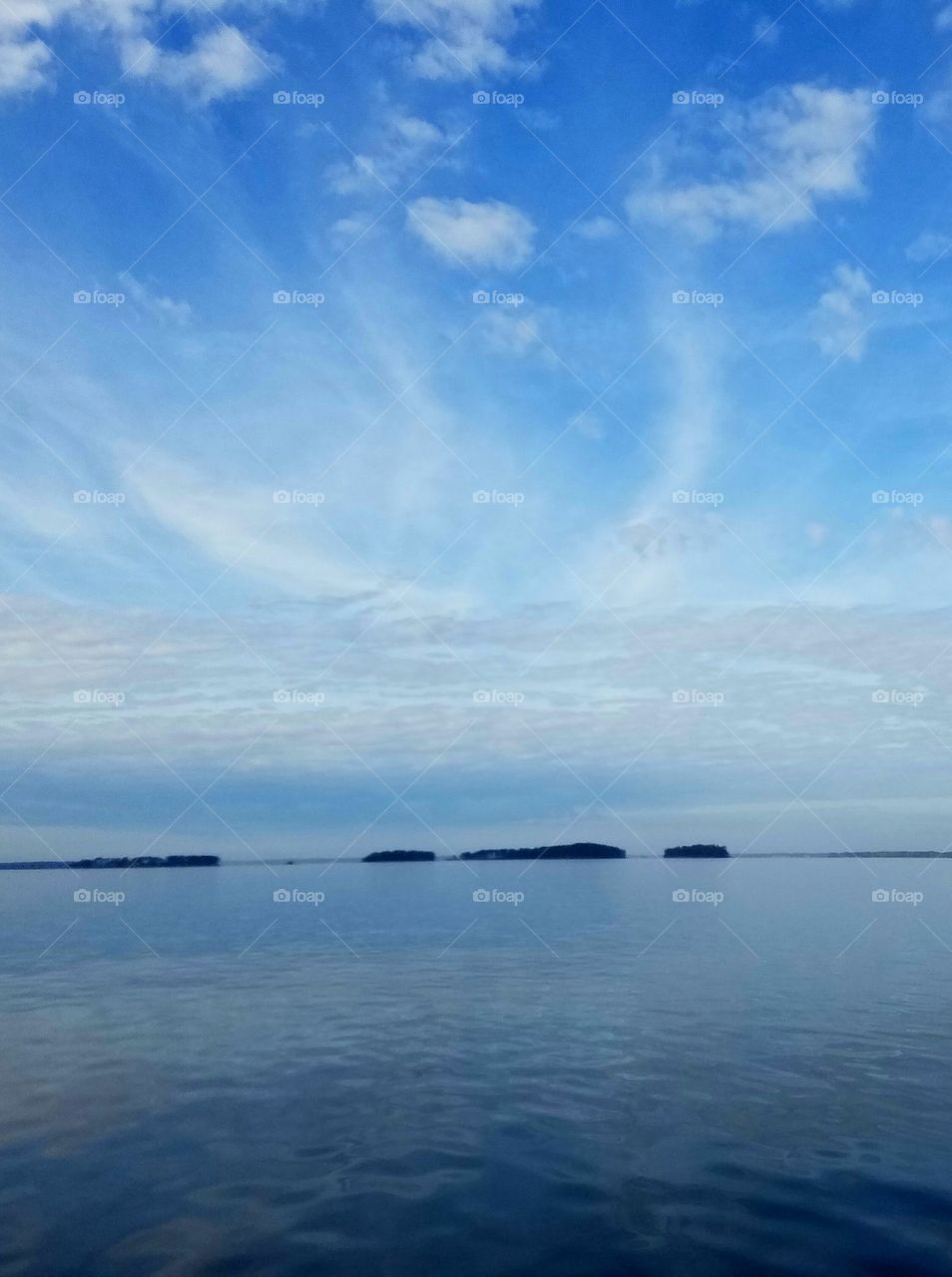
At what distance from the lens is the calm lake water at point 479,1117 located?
531 inches

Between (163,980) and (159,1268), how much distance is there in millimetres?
27472

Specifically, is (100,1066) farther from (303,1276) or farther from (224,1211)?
(303,1276)

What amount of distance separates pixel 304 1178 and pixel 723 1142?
7910 mm

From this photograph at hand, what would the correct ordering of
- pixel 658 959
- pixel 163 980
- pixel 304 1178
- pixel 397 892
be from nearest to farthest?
pixel 304 1178
pixel 163 980
pixel 658 959
pixel 397 892

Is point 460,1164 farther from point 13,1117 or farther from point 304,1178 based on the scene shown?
point 13,1117

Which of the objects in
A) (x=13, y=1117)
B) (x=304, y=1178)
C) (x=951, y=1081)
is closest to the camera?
(x=304, y=1178)

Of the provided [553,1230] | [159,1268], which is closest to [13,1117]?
[159,1268]

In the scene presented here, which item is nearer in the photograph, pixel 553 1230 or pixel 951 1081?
pixel 553 1230

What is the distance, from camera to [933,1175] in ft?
52.3

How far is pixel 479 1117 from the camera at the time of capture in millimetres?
19219

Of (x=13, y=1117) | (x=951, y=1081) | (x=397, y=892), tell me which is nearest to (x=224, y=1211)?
(x=13, y=1117)

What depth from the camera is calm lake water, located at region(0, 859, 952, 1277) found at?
531 inches

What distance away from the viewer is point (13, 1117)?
63.4ft

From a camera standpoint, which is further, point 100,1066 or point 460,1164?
point 100,1066
